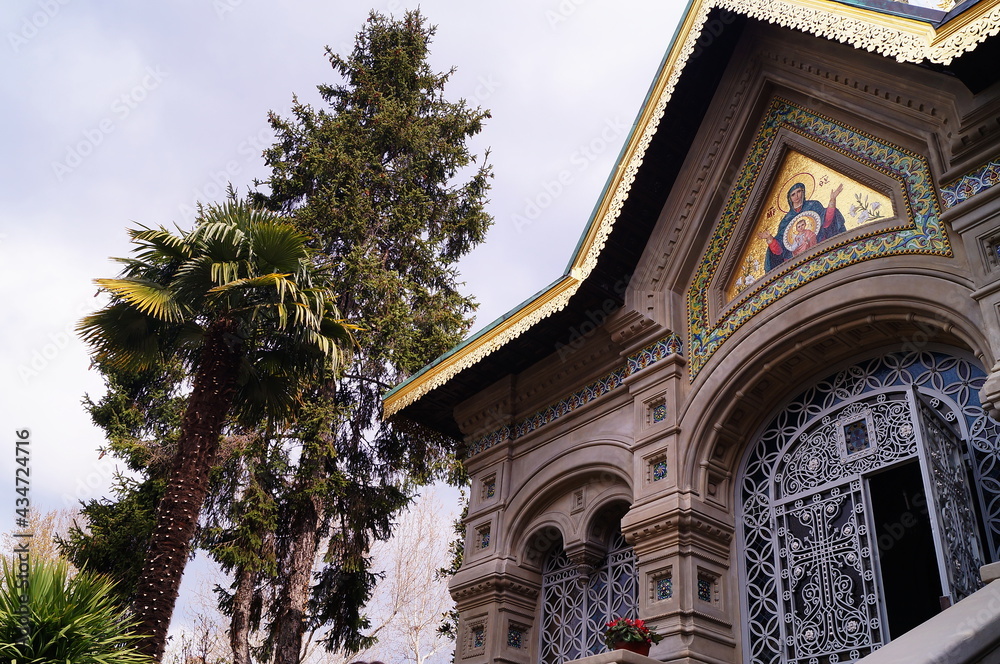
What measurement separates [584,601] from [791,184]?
5.17m

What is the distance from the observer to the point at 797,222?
8812mm

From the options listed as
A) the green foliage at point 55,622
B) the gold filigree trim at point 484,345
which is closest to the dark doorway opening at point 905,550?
the gold filigree trim at point 484,345

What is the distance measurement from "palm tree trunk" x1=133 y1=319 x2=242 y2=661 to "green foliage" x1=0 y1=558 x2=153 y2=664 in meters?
0.72

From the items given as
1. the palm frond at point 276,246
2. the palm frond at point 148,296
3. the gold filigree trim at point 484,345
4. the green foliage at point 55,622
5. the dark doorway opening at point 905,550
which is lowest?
the green foliage at point 55,622

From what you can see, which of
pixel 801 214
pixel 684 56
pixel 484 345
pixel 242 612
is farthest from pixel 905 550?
pixel 242 612

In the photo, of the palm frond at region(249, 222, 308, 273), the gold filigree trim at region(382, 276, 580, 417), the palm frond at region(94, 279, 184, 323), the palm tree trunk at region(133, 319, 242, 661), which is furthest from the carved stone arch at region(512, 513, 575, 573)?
the palm frond at region(94, 279, 184, 323)

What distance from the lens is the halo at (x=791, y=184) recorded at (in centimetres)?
883

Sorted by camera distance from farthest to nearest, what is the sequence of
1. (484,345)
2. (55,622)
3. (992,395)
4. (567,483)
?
(484,345) < (567,483) < (55,622) < (992,395)

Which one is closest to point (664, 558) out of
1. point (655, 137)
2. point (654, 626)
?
point (654, 626)

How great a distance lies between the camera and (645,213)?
33.5 feet

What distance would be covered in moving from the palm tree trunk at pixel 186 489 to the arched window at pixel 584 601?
13.8 ft

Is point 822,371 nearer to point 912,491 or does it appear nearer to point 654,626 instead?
point 912,491

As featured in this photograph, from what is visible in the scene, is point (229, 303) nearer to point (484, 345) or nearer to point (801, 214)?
point (484, 345)

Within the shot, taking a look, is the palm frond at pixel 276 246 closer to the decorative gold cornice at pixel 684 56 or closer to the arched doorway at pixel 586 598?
the decorative gold cornice at pixel 684 56
